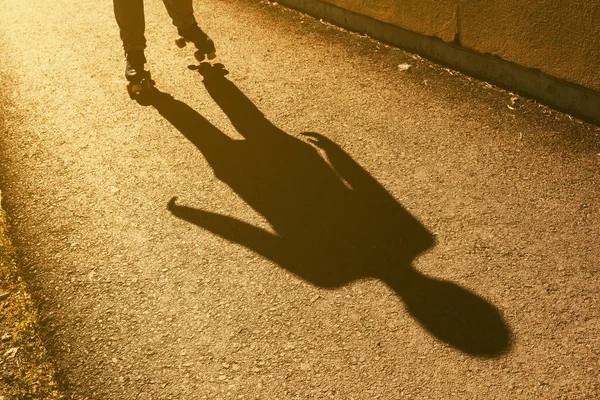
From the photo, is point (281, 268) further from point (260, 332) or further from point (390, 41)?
point (390, 41)

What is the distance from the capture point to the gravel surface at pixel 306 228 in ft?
11.2

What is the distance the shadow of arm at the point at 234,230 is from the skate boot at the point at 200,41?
90.7 inches

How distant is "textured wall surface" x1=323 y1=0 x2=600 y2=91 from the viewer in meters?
4.89

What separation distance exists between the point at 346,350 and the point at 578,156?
2.63 meters

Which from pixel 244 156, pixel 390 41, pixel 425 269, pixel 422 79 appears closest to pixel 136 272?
pixel 244 156

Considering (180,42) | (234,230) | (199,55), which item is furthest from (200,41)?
(234,230)

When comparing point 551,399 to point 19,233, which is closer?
point 551,399

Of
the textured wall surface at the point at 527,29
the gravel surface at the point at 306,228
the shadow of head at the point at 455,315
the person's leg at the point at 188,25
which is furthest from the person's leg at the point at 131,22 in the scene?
the shadow of head at the point at 455,315

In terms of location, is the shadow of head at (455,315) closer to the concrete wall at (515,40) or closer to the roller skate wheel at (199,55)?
the concrete wall at (515,40)

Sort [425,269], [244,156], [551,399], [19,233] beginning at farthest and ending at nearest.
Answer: [244,156], [19,233], [425,269], [551,399]

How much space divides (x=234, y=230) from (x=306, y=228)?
0.52 m

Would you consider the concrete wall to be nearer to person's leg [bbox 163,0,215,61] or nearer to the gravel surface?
the gravel surface

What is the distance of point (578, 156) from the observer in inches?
189

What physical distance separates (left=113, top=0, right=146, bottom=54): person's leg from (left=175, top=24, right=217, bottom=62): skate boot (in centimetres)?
54
